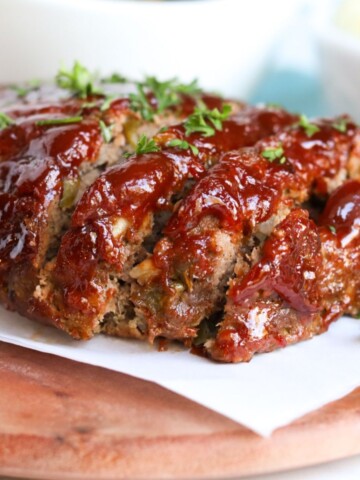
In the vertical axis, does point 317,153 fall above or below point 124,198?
above

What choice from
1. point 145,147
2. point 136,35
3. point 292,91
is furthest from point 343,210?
point 292,91

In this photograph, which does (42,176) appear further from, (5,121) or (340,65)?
(340,65)

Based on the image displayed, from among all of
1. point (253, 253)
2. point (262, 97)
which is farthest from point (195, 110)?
point (262, 97)

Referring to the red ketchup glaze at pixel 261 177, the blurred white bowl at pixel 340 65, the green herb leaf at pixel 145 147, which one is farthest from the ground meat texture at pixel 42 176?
the blurred white bowl at pixel 340 65

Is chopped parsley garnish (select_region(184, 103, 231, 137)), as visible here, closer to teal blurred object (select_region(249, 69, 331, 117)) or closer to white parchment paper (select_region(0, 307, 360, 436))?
white parchment paper (select_region(0, 307, 360, 436))

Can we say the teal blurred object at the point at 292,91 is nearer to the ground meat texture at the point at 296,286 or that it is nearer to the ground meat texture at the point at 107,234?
the ground meat texture at the point at 296,286
